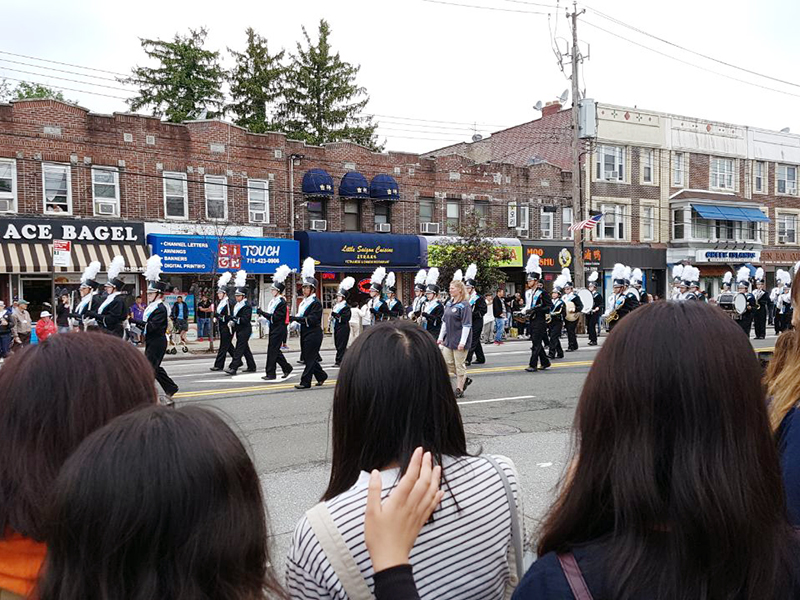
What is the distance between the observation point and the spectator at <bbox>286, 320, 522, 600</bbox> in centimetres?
189

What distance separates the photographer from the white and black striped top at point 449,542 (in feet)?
5.87

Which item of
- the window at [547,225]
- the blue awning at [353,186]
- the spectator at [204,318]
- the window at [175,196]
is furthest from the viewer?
the window at [547,225]

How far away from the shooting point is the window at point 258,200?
2705 centimetres

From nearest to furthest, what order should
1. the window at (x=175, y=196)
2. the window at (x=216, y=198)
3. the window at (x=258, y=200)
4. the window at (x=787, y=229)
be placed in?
the window at (x=175, y=196) → the window at (x=216, y=198) → the window at (x=258, y=200) → the window at (x=787, y=229)

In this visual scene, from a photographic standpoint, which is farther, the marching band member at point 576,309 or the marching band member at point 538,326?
the marching band member at point 576,309

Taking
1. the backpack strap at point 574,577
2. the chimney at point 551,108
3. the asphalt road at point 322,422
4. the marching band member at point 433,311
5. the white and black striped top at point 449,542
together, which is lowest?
the asphalt road at point 322,422

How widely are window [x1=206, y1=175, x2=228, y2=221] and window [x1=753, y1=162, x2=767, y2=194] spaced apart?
110ft

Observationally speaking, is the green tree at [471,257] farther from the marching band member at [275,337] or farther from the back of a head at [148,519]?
the back of a head at [148,519]

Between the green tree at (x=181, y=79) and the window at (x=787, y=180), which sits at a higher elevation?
the green tree at (x=181, y=79)

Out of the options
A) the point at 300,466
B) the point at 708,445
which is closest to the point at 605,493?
the point at 708,445

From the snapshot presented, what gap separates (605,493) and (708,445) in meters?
0.25

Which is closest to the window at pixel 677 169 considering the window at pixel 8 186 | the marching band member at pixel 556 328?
the marching band member at pixel 556 328

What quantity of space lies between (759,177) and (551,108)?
15.1 metres

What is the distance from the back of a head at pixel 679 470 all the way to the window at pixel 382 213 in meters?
29.0
